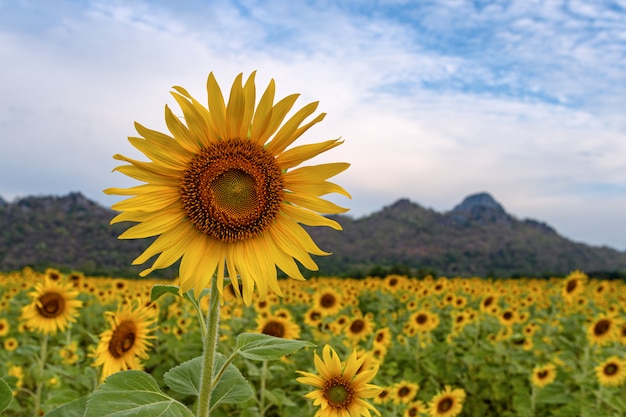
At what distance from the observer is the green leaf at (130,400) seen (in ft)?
6.21

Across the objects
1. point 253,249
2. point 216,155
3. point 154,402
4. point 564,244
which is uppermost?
point 564,244

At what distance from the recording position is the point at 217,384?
7.81 ft

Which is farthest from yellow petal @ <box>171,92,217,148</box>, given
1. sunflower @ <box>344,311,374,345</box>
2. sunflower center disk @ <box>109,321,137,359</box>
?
sunflower @ <box>344,311,374,345</box>

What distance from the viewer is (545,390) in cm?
669

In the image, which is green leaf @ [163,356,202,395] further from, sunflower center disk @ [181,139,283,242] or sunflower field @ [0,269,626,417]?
sunflower field @ [0,269,626,417]

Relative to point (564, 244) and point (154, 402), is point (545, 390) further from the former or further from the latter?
point (564, 244)

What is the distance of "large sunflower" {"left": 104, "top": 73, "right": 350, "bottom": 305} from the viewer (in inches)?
85.7

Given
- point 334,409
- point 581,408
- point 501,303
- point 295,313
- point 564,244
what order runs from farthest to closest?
point 564,244, point 501,303, point 295,313, point 581,408, point 334,409

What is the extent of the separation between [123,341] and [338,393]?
1.98 m

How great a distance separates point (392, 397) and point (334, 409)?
2.11 m

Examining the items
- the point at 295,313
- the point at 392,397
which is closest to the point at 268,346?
the point at 392,397

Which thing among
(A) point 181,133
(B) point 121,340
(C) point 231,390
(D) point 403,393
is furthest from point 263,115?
(D) point 403,393

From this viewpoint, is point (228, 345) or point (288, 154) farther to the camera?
point (228, 345)

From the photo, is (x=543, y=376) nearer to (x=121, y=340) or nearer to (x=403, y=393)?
(x=403, y=393)
